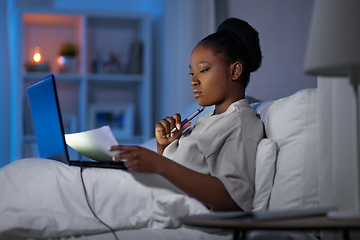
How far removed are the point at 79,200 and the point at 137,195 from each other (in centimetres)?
15

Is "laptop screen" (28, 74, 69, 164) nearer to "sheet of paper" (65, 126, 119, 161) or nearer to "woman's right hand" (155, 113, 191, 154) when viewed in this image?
"sheet of paper" (65, 126, 119, 161)

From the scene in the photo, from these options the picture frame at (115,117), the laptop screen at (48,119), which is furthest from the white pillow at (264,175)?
the picture frame at (115,117)

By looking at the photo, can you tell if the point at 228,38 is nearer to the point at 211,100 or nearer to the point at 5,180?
the point at 211,100

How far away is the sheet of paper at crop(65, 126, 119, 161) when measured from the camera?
3.30 ft

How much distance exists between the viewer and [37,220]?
0.98 metres

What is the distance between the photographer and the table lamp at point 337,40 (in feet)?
2.52

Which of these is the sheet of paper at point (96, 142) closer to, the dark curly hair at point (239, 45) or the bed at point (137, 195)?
the bed at point (137, 195)

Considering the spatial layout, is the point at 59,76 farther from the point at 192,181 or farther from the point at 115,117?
the point at 192,181

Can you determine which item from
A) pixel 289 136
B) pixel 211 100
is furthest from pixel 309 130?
pixel 211 100

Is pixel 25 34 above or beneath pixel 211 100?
above

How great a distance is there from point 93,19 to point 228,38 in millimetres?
2510

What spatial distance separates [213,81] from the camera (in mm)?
1417

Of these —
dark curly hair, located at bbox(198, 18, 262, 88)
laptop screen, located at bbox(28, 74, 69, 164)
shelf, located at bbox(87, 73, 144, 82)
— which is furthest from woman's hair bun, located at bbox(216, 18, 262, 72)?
shelf, located at bbox(87, 73, 144, 82)

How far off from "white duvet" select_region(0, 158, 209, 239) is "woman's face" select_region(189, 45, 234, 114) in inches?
15.8
